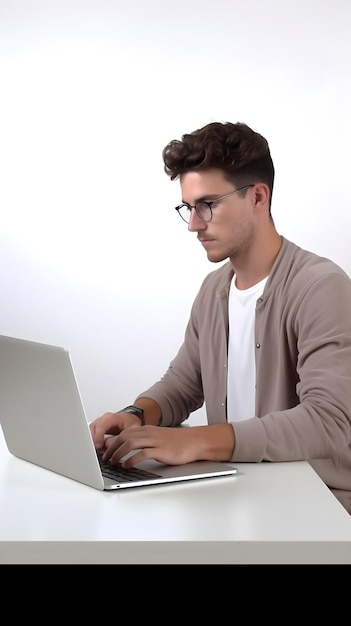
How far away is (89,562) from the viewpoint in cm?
120

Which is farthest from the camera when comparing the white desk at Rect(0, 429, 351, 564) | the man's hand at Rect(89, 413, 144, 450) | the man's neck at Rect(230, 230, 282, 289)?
the man's neck at Rect(230, 230, 282, 289)

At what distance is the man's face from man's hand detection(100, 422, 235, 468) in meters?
0.63

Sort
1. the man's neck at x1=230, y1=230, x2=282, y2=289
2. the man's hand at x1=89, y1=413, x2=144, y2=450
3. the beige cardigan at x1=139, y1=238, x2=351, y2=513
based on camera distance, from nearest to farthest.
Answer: the beige cardigan at x1=139, y1=238, x2=351, y2=513
the man's hand at x1=89, y1=413, x2=144, y2=450
the man's neck at x1=230, y1=230, x2=282, y2=289

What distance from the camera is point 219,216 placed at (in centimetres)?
220

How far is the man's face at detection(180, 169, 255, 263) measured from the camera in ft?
7.13

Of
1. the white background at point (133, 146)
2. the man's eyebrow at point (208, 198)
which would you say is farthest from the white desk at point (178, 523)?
the white background at point (133, 146)

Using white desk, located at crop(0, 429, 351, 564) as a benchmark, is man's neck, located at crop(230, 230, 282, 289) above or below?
above

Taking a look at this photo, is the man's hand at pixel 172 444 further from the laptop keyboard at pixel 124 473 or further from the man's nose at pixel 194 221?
the man's nose at pixel 194 221

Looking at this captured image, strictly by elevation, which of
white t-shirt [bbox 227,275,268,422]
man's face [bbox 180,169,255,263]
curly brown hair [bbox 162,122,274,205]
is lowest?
white t-shirt [bbox 227,275,268,422]

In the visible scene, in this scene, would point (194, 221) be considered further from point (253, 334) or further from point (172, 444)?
point (172, 444)

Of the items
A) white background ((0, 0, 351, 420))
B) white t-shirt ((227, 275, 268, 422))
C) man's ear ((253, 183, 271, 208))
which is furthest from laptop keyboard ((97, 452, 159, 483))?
white background ((0, 0, 351, 420))

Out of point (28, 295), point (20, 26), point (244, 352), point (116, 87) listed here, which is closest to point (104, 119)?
point (116, 87)

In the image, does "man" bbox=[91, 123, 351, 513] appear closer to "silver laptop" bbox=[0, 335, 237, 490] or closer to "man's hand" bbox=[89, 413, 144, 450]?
"man's hand" bbox=[89, 413, 144, 450]

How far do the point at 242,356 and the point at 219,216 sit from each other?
1.10 feet
